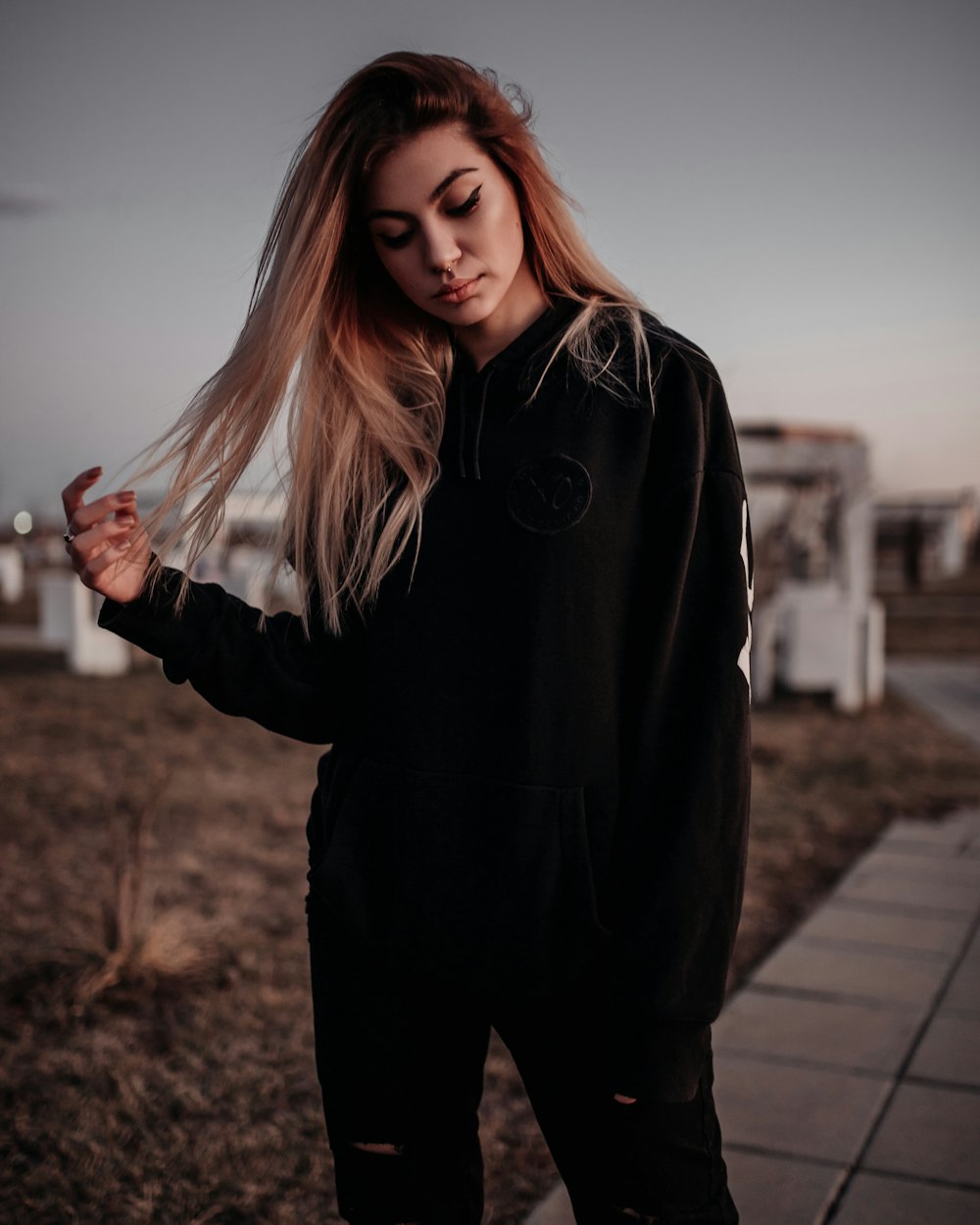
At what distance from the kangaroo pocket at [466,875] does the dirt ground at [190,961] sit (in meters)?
1.27

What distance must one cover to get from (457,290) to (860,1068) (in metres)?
2.43

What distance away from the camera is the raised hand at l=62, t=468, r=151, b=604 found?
152 cm

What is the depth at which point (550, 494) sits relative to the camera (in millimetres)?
1415

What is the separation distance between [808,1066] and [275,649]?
2137mm

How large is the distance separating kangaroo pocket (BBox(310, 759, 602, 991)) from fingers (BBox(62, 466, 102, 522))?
517 mm

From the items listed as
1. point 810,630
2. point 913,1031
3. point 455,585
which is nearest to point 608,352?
point 455,585

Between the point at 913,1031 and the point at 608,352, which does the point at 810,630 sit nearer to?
the point at 913,1031

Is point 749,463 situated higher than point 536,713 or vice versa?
point 749,463

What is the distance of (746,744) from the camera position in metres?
1.38

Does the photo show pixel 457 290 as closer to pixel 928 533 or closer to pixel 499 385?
pixel 499 385

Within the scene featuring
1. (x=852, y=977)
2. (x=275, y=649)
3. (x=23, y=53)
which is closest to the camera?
(x=275, y=649)

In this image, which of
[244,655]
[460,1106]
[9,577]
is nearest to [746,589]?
[244,655]

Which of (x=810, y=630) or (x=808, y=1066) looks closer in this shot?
(x=808, y=1066)

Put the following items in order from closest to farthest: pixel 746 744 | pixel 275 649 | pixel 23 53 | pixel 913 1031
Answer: pixel 746 744 → pixel 275 649 → pixel 23 53 → pixel 913 1031
